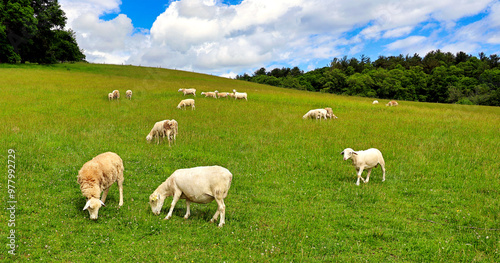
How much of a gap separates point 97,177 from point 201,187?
11.1ft

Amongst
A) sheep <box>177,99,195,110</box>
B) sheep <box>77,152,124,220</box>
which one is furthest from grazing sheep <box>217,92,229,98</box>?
sheep <box>77,152,124,220</box>

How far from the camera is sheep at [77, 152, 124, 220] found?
25.2 feet

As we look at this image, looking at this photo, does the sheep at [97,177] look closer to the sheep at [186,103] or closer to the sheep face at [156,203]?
the sheep face at [156,203]

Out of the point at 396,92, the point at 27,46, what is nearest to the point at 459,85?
the point at 396,92

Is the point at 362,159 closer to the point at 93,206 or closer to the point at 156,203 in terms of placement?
the point at 156,203

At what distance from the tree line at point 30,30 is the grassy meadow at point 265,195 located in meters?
44.9

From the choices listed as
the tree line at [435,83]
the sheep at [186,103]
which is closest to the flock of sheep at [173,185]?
the sheep at [186,103]

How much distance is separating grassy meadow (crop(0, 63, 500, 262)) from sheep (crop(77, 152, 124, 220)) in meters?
0.49

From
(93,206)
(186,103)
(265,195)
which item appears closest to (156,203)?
(93,206)

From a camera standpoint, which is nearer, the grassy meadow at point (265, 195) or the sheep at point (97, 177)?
the grassy meadow at point (265, 195)

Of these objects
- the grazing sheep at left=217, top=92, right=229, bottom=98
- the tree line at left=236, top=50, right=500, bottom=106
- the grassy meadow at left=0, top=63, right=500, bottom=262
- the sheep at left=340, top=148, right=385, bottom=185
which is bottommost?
→ the grassy meadow at left=0, top=63, right=500, bottom=262

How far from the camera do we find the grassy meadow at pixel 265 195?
6707mm

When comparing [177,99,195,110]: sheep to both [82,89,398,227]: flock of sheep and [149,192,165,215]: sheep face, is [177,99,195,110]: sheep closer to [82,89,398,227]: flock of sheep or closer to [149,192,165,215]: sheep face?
[82,89,398,227]: flock of sheep

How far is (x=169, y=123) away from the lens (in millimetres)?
16188
